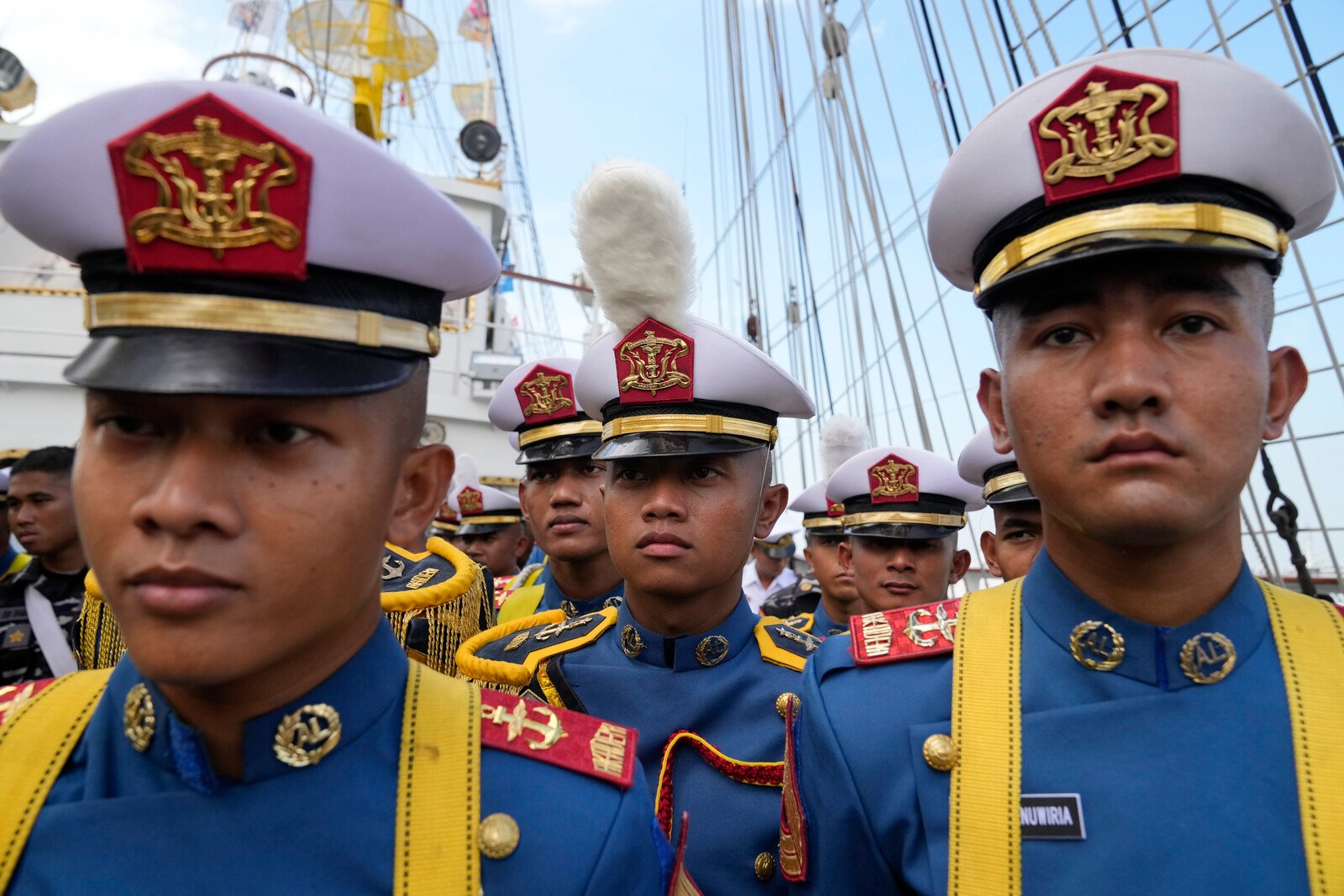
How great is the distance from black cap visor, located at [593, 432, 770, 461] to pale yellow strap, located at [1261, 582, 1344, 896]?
56.9 inches

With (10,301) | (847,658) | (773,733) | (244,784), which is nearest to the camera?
(244,784)

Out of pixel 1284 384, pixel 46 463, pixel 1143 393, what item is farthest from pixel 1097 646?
pixel 46 463

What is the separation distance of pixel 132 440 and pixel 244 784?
1.81 feet

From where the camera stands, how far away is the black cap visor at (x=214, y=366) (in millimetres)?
1111

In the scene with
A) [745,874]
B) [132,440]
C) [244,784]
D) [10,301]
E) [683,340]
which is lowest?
[745,874]

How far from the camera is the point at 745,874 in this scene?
220 cm

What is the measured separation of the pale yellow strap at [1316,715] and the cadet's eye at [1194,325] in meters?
0.54

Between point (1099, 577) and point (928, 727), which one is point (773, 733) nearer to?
point (928, 727)

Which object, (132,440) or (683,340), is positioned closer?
(132,440)

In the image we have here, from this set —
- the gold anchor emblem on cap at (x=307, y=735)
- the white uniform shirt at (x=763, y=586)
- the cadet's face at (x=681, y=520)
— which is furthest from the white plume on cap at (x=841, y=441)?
the gold anchor emblem on cap at (x=307, y=735)

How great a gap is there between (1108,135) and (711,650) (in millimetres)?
1790

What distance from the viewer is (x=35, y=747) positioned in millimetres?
1311

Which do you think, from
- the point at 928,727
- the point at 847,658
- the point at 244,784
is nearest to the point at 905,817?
the point at 928,727

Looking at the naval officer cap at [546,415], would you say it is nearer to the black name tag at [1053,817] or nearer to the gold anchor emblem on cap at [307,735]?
the gold anchor emblem on cap at [307,735]
